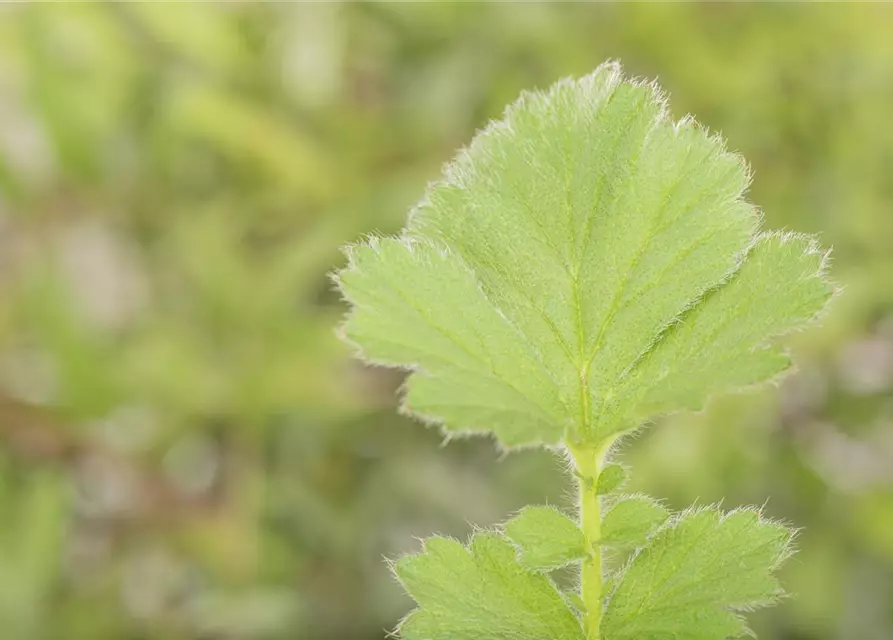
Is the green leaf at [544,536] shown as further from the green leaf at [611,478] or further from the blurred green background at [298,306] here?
the blurred green background at [298,306]

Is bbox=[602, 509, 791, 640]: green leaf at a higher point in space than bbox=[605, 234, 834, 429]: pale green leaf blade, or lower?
lower

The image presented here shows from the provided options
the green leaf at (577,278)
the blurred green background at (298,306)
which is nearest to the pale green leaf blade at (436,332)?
the green leaf at (577,278)

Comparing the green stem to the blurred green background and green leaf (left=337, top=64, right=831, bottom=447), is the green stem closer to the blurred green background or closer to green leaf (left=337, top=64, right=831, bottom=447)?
green leaf (left=337, top=64, right=831, bottom=447)

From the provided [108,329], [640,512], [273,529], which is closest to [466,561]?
[640,512]

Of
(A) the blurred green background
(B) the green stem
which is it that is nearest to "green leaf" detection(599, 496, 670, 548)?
(B) the green stem

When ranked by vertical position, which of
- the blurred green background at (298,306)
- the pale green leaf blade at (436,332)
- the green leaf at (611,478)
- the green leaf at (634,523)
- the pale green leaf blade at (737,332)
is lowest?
the green leaf at (634,523)

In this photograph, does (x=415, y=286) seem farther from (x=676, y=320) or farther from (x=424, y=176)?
(x=424, y=176)

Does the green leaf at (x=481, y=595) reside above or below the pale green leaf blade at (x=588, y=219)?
below

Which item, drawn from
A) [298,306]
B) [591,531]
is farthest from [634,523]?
[298,306]
